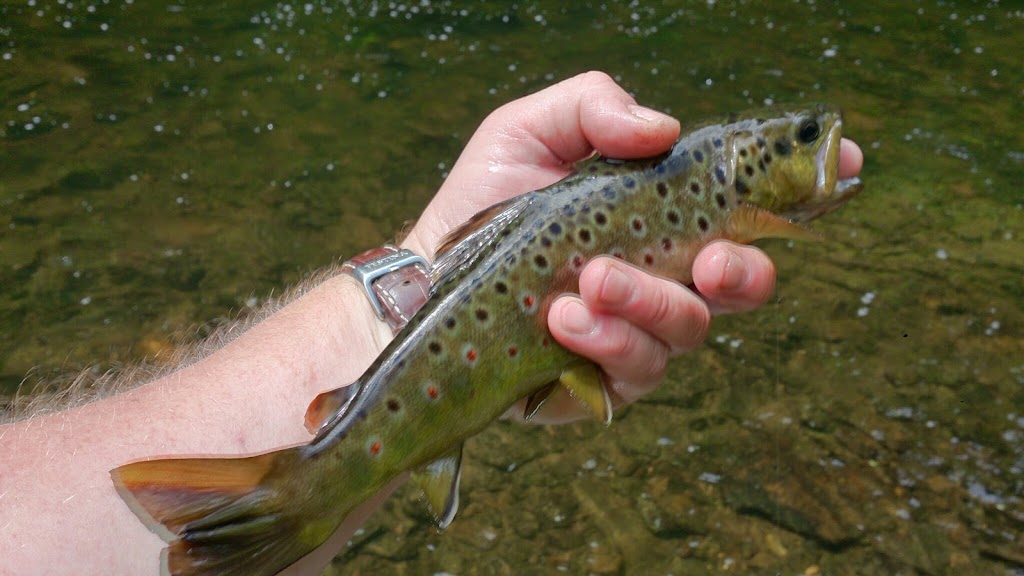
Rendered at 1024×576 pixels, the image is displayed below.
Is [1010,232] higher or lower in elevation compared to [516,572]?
higher

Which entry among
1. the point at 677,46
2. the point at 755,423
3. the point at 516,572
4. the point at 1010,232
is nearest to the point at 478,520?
the point at 516,572

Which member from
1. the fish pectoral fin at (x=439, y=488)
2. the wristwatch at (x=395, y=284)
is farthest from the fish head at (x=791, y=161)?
the fish pectoral fin at (x=439, y=488)

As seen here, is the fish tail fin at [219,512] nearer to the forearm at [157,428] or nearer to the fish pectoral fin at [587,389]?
the forearm at [157,428]

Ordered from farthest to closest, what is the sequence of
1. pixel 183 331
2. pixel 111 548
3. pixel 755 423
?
pixel 183 331 < pixel 755 423 < pixel 111 548

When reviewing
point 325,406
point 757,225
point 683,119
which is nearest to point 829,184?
point 757,225

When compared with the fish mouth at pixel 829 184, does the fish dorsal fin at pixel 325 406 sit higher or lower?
lower

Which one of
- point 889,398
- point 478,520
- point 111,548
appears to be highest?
point 111,548

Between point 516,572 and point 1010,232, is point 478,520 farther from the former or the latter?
point 1010,232
